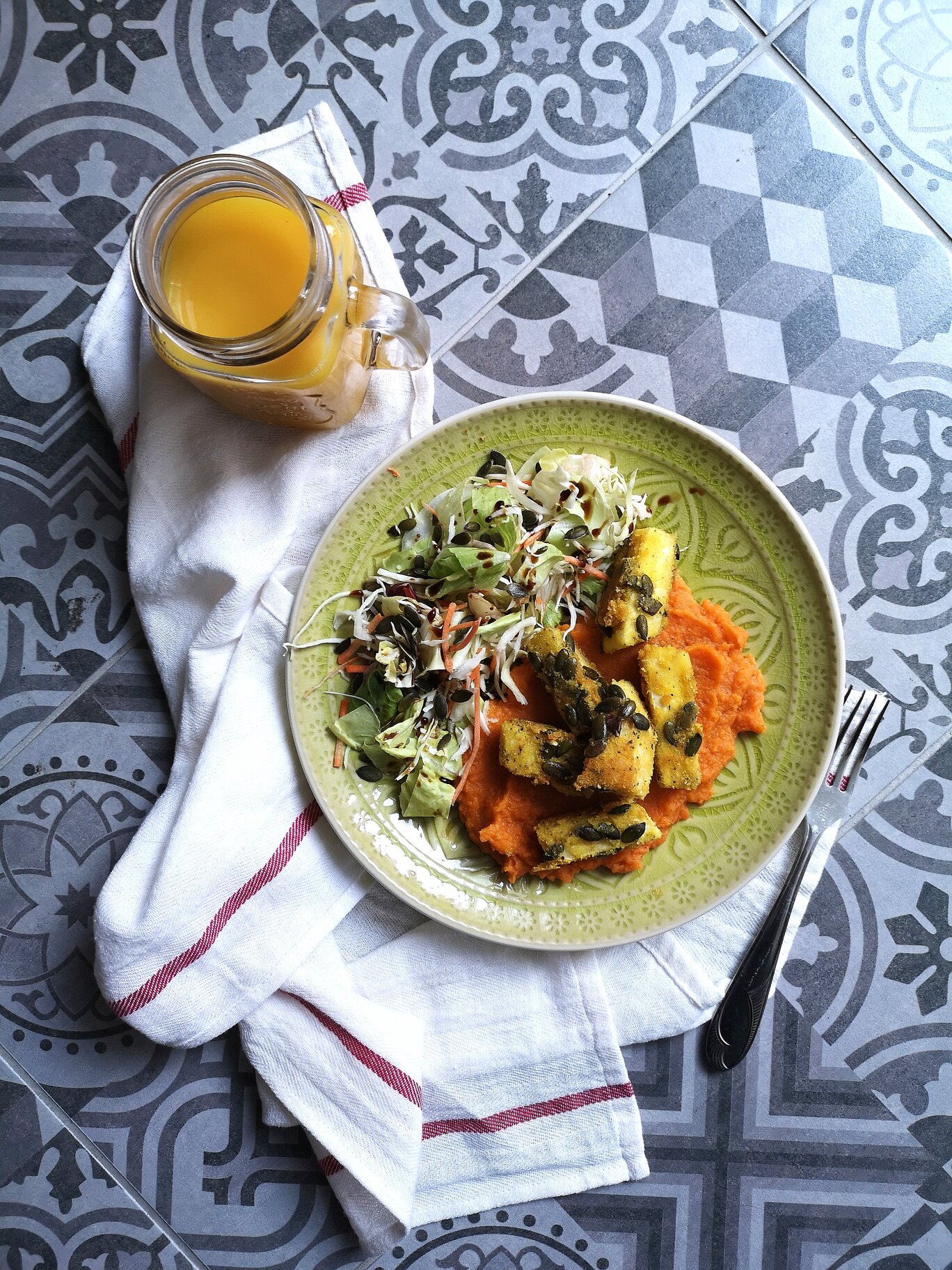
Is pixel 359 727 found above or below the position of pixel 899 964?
above

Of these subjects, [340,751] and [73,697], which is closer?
[340,751]

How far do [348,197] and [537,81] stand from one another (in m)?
0.56

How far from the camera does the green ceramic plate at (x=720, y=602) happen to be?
2.06 metres

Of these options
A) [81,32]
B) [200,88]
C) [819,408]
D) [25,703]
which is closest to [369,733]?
[25,703]

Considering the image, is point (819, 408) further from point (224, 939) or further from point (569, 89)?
point (224, 939)

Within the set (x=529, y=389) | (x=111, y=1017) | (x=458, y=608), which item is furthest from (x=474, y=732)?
(x=111, y=1017)

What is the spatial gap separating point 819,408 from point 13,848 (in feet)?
7.38

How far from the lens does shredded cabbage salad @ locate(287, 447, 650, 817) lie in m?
2.04

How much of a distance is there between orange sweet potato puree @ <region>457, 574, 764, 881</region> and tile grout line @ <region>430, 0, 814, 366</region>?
2.67 feet

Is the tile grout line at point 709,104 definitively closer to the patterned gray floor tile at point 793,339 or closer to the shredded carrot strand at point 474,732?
the patterned gray floor tile at point 793,339

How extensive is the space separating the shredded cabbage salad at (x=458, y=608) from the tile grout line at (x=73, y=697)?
0.48m

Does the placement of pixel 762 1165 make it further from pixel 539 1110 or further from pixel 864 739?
pixel 864 739

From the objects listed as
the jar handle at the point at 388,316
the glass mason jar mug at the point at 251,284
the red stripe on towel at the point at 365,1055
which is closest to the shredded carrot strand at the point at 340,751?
the red stripe on towel at the point at 365,1055

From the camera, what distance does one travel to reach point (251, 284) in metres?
1.77
